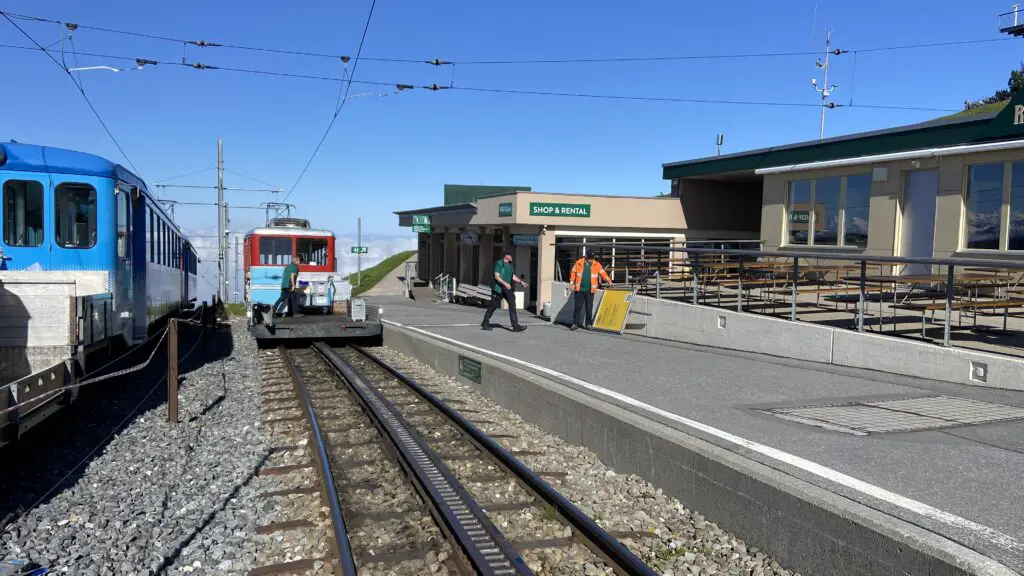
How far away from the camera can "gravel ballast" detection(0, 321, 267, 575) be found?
491 centimetres

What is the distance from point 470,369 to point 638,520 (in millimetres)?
5901

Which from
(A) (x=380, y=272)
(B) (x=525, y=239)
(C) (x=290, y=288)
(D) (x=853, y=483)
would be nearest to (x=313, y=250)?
(C) (x=290, y=288)

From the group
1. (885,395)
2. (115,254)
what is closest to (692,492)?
(885,395)

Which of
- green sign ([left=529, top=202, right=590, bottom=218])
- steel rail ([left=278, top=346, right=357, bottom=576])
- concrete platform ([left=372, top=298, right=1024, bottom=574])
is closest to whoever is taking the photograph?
concrete platform ([left=372, top=298, right=1024, bottom=574])

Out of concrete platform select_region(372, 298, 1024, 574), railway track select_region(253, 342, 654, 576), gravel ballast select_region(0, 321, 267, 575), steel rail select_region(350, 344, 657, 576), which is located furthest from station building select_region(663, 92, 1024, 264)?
gravel ballast select_region(0, 321, 267, 575)

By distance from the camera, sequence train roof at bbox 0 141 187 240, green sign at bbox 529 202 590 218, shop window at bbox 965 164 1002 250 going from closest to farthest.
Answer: train roof at bbox 0 141 187 240, shop window at bbox 965 164 1002 250, green sign at bbox 529 202 590 218

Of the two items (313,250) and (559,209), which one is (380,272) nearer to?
(559,209)

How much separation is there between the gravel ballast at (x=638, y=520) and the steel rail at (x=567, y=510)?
0.19 metres

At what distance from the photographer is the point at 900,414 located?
6.81 m

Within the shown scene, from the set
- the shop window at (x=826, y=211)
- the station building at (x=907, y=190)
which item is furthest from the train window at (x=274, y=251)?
the shop window at (x=826, y=211)

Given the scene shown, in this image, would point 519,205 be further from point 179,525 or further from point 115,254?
point 179,525

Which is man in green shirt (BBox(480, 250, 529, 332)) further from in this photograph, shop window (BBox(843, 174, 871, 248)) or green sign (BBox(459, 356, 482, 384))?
shop window (BBox(843, 174, 871, 248))

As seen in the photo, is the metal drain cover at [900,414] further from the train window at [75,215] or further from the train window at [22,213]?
the train window at [22,213]

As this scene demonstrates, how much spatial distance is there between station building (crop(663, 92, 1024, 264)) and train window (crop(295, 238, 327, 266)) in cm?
1045
